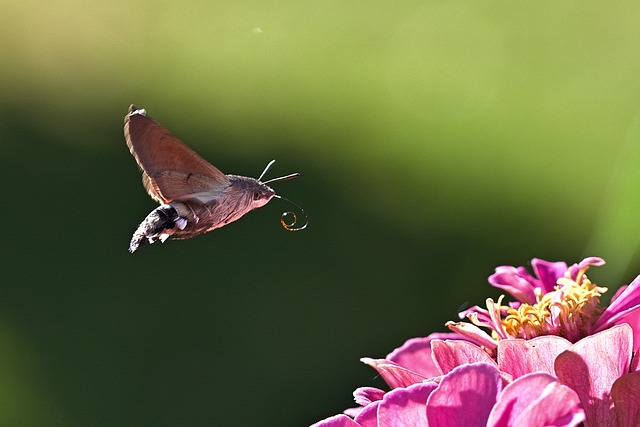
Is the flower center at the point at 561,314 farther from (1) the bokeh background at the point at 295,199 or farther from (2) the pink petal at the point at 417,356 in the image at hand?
(1) the bokeh background at the point at 295,199

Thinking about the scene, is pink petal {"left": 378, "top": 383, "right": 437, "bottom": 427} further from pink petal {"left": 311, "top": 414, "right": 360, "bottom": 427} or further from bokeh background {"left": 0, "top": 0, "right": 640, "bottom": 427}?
bokeh background {"left": 0, "top": 0, "right": 640, "bottom": 427}

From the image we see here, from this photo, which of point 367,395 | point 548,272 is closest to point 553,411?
point 367,395

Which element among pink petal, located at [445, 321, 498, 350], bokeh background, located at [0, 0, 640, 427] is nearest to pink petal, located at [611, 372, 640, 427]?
pink petal, located at [445, 321, 498, 350]

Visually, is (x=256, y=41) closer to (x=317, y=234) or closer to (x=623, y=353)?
(x=317, y=234)

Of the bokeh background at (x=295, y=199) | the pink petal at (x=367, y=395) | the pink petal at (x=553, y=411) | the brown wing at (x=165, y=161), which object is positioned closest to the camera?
the pink petal at (x=553, y=411)

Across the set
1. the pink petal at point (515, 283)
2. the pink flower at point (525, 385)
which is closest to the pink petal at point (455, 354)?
the pink flower at point (525, 385)

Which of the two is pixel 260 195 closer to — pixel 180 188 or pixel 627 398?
pixel 180 188
